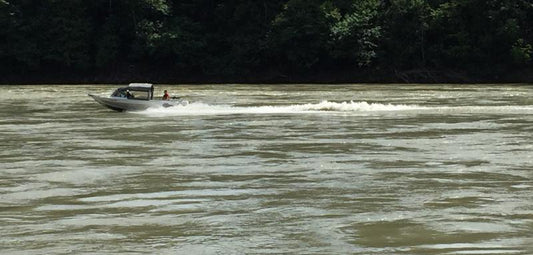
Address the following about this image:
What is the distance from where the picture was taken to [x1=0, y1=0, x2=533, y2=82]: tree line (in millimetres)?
82750

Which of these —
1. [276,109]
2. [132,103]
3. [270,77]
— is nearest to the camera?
[132,103]

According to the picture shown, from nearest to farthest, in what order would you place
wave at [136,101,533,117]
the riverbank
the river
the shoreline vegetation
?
the river < wave at [136,101,533,117] < the shoreline vegetation < the riverbank

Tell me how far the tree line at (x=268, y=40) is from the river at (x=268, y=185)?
146 ft

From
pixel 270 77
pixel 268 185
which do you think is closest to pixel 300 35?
pixel 270 77

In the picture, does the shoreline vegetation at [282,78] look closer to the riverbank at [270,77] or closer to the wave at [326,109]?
the riverbank at [270,77]

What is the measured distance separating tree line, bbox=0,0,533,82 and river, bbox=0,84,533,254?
44413 mm

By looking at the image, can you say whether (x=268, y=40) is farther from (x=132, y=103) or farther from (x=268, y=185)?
(x=268, y=185)

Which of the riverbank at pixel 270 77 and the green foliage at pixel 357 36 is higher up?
the green foliage at pixel 357 36

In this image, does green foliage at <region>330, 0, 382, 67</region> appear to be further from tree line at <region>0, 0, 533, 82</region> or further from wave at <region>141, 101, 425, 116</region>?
wave at <region>141, 101, 425, 116</region>

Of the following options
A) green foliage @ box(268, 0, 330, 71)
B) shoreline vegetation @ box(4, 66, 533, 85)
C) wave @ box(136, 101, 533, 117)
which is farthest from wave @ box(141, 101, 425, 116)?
green foliage @ box(268, 0, 330, 71)

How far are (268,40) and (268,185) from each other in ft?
224

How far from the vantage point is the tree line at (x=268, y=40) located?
8275 centimetres

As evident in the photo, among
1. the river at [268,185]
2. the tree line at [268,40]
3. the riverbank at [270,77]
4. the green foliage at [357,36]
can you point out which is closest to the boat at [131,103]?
the river at [268,185]

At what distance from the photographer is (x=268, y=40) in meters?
87.1
